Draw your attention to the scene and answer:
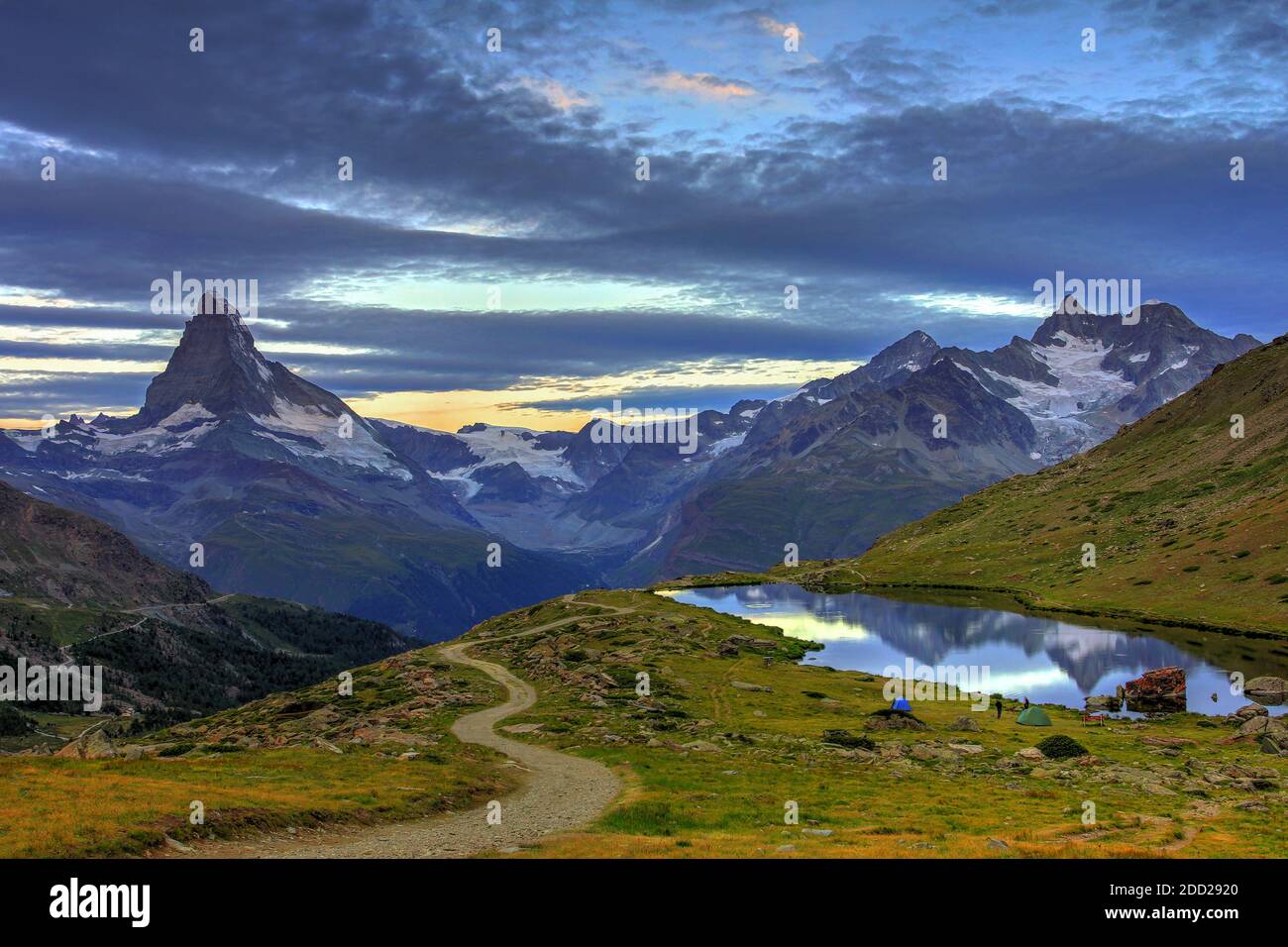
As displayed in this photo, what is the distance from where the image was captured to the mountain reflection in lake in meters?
113

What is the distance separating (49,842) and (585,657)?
8365 centimetres

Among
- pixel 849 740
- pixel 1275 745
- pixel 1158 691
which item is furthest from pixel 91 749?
pixel 1158 691

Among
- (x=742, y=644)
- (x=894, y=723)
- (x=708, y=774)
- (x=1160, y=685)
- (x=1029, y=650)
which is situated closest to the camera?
(x=708, y=774)

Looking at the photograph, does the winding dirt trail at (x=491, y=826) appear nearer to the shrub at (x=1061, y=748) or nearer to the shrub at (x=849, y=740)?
the shrub at (x=849, y=740)

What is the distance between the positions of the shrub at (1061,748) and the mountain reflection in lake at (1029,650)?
35.0 m

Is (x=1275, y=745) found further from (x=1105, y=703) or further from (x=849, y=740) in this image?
(x=849, y=740)

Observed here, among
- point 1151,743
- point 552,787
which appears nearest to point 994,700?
point 1151,743

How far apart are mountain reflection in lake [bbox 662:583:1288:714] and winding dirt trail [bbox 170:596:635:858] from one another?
65.9m

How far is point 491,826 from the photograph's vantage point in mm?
46812

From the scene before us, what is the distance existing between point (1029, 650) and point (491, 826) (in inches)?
4431

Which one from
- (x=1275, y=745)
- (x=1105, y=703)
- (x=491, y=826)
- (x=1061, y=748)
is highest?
(x=491, y=826)

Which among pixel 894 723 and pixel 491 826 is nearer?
pixel 491 826
